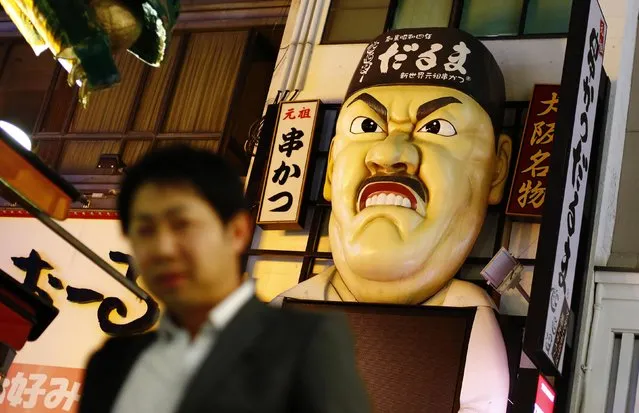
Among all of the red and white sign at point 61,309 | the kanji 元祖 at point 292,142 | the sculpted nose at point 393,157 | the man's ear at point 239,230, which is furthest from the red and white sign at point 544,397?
the man's ear at point 239,230

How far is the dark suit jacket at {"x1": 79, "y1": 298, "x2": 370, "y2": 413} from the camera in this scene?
4.82 feet

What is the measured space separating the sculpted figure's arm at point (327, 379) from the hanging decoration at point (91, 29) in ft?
6.58

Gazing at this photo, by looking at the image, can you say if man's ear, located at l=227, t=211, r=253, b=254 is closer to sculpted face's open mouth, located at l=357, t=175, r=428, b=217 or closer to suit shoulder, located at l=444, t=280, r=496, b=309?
suit shoulder, located at l=444, t=280, r=496, b=309

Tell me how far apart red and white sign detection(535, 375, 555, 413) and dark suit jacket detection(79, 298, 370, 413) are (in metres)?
5.25

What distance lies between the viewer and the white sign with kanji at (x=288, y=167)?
26.8 feet

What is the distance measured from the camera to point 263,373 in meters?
1.49

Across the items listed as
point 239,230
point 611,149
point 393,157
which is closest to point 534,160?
point 611,149

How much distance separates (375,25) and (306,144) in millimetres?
1535

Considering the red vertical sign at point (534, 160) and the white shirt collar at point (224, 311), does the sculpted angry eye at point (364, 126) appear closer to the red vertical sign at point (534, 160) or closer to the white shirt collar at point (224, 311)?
the red vertical sign at point (534, 160)

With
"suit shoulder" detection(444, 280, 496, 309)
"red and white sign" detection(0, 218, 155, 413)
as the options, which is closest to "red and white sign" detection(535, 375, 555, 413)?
"suit shoulder" detection(444, 280, 496, 309)

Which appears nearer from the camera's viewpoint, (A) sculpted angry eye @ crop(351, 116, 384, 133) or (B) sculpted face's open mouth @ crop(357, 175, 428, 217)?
(B) sculpted face's open mouth @ crop(357, 175, 428, 217)

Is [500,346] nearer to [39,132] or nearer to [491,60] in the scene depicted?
[491,60]

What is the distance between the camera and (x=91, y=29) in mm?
3291

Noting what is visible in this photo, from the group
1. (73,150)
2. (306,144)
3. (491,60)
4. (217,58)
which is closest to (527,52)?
(491,60)
